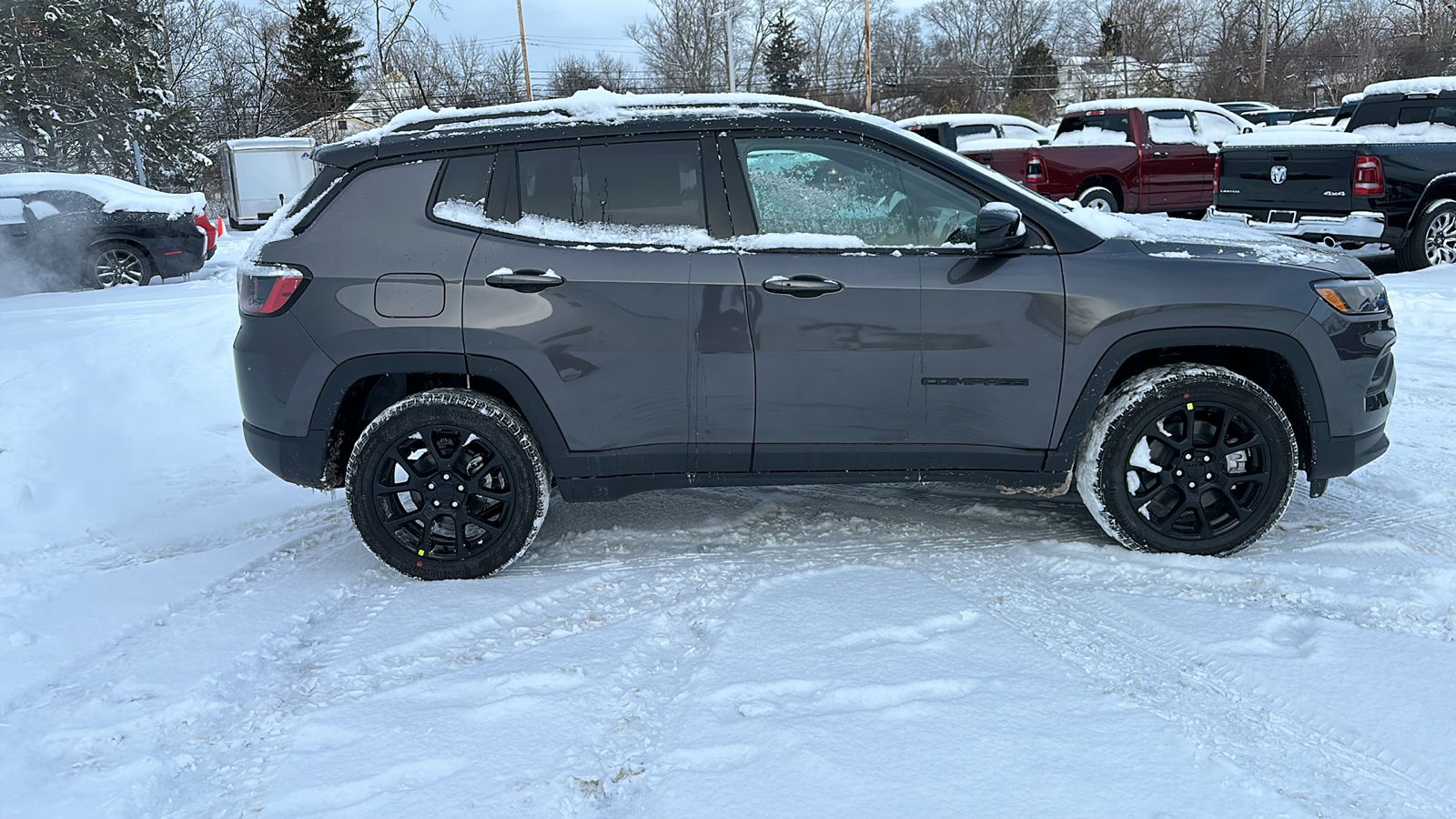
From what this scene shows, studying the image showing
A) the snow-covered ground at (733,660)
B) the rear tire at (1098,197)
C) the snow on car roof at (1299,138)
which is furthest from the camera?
the rear tire at (1098,197)

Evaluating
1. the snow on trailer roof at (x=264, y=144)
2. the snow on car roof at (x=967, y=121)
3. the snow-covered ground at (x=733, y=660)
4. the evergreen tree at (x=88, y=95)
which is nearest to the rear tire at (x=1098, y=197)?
the snow on car roof at (x=967, y=121)

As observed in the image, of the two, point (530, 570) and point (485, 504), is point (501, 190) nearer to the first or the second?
point (485, 504)

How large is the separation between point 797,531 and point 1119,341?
4.92ft

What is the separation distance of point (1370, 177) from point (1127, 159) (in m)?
4.87

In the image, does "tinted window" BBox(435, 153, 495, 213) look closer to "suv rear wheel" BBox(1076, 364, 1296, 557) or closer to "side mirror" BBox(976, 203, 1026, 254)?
"side mirror" BBox(976, 203, 1026, 254)

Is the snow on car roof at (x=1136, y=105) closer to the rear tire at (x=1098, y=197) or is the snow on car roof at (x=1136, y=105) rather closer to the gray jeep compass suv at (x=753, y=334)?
the rear tire at (x=1098, y=197)

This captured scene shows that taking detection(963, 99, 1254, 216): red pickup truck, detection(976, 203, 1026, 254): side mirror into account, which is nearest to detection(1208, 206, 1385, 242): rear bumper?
detection(963, 99, 1254, 216): red pickup truck

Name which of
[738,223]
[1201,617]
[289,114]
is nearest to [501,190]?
[738,223]

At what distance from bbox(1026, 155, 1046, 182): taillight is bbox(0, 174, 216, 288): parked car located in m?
11.1

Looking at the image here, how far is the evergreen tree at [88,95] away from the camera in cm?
2480

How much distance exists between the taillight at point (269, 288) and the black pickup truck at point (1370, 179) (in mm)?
10008

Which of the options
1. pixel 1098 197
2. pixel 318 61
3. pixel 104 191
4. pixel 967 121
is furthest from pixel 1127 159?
pixel 318 61

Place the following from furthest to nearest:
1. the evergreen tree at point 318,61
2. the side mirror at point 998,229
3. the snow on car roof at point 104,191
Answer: the evergreen tree at point 318,61
the snow on car roof at point 104,191
the side mirror at point 998,229

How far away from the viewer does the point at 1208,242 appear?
385cm
